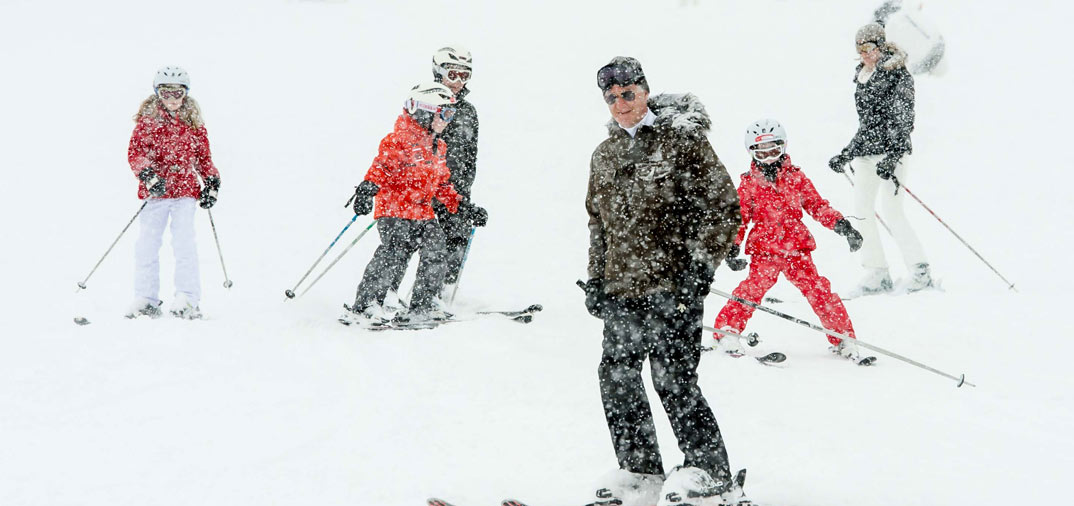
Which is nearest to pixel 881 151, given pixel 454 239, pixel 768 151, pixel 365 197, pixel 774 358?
pixel 768 151

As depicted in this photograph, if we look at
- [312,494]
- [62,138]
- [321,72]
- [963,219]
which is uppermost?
[321,72]

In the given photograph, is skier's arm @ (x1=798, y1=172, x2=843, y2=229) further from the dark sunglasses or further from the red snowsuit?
the dark sunglasses

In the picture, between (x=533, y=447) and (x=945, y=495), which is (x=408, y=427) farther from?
(x=945, y=495)

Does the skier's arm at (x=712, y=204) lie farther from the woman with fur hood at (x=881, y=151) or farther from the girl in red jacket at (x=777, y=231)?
the woman with fur hood at (x=881, y=151)

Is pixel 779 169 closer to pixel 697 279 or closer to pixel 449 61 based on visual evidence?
pixel 449 61

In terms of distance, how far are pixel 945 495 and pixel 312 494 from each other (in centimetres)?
305

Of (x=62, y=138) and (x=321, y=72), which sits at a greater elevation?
(x=321, y=72)

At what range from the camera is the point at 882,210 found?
31.6 feet

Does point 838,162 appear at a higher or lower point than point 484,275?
higher

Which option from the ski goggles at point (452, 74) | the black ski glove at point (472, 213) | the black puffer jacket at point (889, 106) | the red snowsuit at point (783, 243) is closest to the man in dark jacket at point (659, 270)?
the red snowsuit at point (783, 243)

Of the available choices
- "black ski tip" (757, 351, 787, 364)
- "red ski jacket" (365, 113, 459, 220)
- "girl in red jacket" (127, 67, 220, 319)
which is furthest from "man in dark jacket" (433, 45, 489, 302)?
"black ski tip" (757, 351, 787, 364)

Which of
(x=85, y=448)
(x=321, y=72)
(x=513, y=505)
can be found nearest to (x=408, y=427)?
(x=513, y=505)

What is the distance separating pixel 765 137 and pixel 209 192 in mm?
4530

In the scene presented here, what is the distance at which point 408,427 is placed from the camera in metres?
5.56
